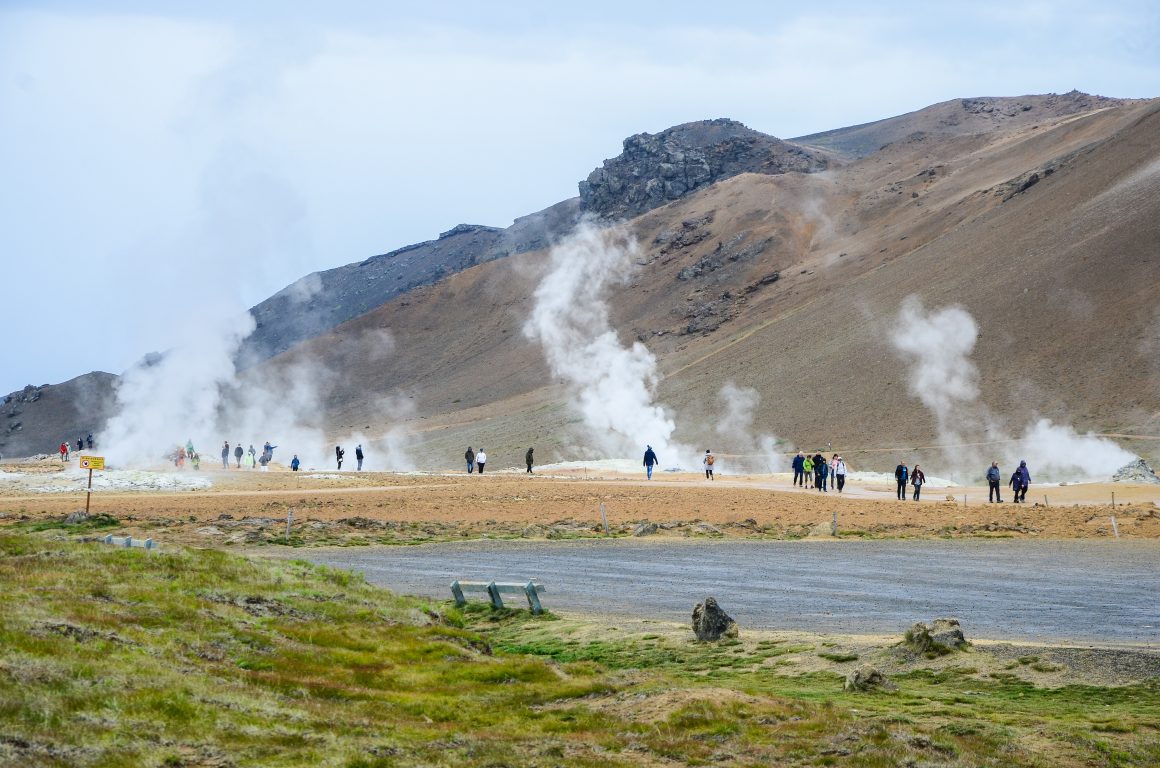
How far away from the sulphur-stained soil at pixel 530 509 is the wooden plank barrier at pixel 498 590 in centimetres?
1316

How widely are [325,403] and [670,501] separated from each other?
104739mm

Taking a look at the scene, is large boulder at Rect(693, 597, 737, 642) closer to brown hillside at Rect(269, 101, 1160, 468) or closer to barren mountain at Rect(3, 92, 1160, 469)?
barren mountain at Rect(3, 92, 1160, 469)

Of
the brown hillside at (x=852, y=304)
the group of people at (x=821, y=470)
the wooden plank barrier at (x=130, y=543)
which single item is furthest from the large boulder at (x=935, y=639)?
the brown hillside at (x=852, y=304)

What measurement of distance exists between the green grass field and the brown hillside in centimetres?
5933

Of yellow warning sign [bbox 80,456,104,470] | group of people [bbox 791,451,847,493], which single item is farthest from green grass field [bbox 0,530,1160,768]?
group of people [bbox 791,451,847,493]

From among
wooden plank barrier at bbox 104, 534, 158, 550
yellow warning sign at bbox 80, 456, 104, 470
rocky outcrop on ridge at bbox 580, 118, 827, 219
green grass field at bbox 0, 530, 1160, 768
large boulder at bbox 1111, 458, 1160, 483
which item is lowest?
green grass field at bbox 0, 530, 1160, 768

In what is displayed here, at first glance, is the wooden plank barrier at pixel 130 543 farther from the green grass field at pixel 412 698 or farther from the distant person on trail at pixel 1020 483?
the distant person on trail at pixel 1020 483

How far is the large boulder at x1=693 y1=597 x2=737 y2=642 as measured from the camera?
16.8 meters

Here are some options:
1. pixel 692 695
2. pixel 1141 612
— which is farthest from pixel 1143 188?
pixel 692 695

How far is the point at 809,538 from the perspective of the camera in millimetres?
36625

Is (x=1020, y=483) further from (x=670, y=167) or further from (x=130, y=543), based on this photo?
(x=670, y=167)

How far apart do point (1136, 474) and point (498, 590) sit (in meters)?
46.0

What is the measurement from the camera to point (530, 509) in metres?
44.7

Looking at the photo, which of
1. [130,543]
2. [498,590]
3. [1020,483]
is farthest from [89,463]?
[1020,483]
